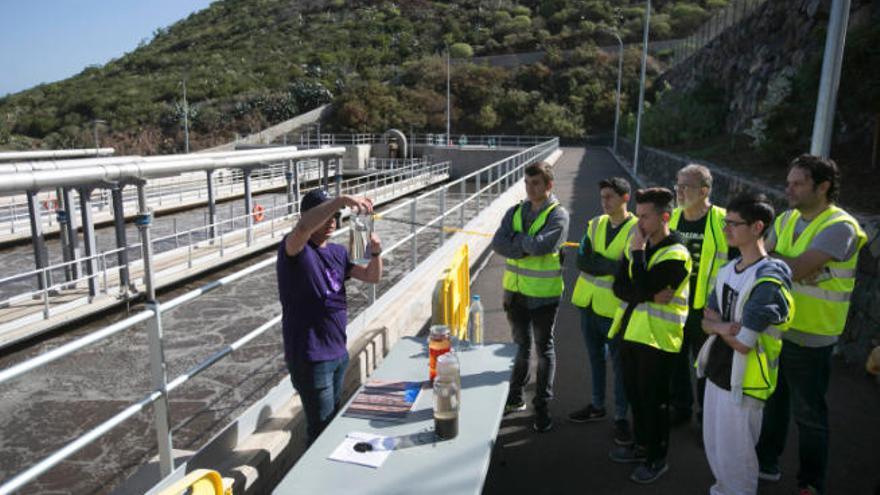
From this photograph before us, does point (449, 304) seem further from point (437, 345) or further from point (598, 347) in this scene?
point (598, 347)

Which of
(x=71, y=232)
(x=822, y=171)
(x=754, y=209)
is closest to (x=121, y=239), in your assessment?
(x=71, y=232)

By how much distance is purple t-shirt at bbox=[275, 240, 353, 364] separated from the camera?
124 inches

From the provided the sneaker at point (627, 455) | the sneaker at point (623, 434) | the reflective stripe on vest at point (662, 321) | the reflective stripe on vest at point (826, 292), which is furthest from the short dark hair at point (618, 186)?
the sneaker at point (627, 455)

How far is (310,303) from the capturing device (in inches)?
125

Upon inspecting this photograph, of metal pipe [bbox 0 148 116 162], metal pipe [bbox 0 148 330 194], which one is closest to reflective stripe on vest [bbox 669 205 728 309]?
metal pipe [bbox 0 148 330 194]

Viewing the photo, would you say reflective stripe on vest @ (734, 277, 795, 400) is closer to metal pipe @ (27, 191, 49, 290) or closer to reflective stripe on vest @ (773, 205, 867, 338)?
reflective stripe on vest @ (773, 205, 867, 338)

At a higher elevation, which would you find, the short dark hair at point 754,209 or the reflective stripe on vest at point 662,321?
the short dark hair at point 754,209

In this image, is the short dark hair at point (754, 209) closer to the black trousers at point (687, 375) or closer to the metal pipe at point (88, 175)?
the black trousers at point (687, 375)

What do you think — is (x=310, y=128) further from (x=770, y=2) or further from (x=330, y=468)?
(x=330, y=468)

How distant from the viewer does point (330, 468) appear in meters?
2.52

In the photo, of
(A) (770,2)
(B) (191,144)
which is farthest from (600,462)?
(B) (191,144)

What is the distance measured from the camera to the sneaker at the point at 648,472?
3754mm

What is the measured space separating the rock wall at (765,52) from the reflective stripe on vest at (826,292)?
11700 millimetres

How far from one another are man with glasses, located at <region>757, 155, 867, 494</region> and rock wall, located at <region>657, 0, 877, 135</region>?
38.3ft
